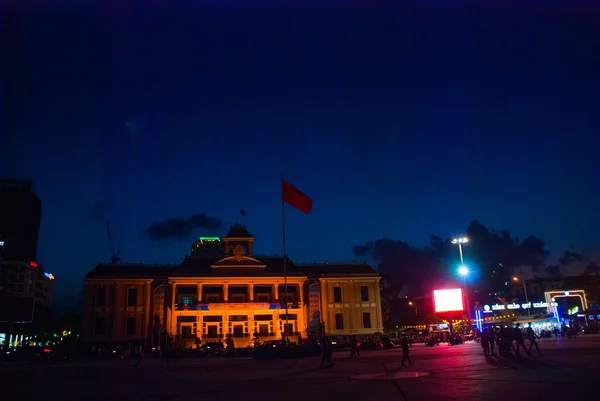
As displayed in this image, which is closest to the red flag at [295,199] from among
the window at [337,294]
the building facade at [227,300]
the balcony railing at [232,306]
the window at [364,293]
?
the building facade at [227,300]

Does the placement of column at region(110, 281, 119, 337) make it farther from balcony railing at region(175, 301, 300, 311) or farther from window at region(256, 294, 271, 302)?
window at region(256, 294, 271, 302)

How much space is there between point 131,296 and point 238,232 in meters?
17.2

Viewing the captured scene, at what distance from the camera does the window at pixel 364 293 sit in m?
70.1

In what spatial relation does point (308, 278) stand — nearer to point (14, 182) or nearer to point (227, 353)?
point (227, 353)

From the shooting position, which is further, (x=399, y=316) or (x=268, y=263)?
(x=399, y=316)

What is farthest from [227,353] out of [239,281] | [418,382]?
[418,382]

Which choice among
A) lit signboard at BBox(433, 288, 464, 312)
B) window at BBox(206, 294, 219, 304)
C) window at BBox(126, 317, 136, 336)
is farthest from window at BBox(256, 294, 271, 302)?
lit signboard at BBox(433, 288, 464, 312)

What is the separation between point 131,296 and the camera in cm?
6544

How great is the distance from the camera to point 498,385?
1377cm

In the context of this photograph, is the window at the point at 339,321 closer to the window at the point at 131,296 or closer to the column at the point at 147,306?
the column at the point at 147,306

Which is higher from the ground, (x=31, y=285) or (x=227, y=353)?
(x=31, y=285)

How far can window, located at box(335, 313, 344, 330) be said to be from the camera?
223 feet

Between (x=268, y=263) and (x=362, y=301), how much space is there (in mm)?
15093

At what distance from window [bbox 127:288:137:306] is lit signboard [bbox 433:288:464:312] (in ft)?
132
